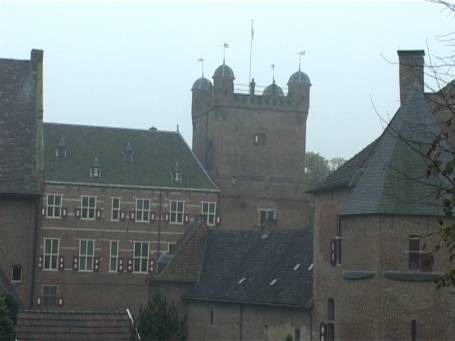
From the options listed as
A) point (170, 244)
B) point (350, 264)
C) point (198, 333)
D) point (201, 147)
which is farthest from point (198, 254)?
point (201, 147)

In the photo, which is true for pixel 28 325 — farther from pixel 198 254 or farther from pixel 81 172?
pixel 81 172

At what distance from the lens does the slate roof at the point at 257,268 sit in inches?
1425

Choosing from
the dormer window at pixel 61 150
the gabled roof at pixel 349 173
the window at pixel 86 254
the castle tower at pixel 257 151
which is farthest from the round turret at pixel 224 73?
the gabled roof at pixel 349 173

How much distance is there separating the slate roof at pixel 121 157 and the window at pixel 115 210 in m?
1.18

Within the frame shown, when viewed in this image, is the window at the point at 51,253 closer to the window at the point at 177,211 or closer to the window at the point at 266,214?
the window at the point at 177,211

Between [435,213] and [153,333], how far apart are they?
51.5 feet

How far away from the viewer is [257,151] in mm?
65312

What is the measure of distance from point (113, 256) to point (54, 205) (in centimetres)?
488

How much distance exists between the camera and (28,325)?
16.6 metres

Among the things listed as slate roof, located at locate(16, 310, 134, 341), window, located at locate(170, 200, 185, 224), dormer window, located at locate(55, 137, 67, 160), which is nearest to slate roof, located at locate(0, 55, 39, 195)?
slate roof, located at locate(16, 310, 134, 341)

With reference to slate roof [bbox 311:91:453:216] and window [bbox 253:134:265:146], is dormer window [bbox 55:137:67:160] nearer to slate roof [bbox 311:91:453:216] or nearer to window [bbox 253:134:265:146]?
window [bbox 253:134:265:146]

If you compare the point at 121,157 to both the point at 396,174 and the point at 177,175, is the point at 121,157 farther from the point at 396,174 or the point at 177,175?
the point at 396,174

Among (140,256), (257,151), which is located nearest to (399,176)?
(140,256)

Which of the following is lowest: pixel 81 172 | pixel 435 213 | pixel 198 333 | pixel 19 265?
pixel 198 333
